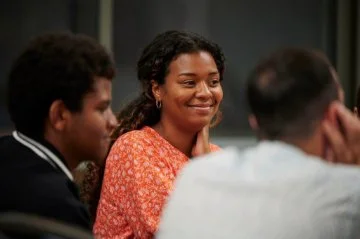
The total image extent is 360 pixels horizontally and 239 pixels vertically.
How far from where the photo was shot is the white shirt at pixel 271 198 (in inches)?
57.2

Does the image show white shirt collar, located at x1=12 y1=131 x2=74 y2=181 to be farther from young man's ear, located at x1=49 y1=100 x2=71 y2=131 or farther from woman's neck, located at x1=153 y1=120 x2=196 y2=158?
woman's neck, located at x1=153 y1=120 x2=196 y2=158

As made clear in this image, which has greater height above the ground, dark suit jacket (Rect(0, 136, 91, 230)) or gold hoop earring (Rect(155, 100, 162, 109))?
dark suit jacket (Rect(0, 136, 91, 230))

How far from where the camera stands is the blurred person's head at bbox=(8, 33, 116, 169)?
5.54ft

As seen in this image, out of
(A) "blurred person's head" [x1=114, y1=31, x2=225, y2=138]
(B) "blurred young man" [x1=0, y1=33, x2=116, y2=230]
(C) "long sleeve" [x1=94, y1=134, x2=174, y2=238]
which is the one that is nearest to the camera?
(B) "blurred young man" [x1=0, y1=33, x2=116, y2=230]

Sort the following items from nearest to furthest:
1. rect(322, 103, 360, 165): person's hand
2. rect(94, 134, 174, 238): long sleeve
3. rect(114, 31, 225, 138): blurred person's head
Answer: rect(322, 103, 360, 165): person's hand
rect(94, 134, 174, 238): long sleeve
rect(114, 31, 225, 138): blurred person's head

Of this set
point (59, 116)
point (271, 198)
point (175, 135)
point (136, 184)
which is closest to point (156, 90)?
point (175, 135)

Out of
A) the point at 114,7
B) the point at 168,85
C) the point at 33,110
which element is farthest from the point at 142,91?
the point at 114,7

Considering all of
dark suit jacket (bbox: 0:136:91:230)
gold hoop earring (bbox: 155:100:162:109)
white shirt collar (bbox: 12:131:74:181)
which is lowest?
gold hoop earring (bbox: 155:100:162:109)

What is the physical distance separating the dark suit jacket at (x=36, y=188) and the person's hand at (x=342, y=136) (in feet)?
1.75

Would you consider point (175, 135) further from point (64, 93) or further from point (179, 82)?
point (64, 93)

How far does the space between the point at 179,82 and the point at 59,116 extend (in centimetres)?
92

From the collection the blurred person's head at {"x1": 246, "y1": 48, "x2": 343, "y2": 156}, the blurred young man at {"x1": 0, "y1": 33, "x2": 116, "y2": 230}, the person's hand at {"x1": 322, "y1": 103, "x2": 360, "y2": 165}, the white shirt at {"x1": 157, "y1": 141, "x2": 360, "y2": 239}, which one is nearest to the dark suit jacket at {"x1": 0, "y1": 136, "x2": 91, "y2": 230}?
the blurred young man at {"x1": 0, "y1": 33, "x2": 116, "y2": 230}

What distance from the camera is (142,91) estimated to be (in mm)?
2773

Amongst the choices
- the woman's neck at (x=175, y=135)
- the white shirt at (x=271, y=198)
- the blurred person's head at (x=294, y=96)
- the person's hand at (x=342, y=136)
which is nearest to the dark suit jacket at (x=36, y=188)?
the white shirt at (x=271, y=198)
